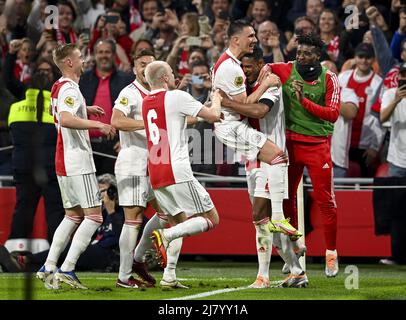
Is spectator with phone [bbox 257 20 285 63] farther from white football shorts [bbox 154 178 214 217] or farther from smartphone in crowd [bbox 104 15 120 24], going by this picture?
white football shorts [bbox 154 178 214 217]

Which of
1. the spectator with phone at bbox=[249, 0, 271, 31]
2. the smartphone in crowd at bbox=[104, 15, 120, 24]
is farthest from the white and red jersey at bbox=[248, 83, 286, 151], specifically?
the smartphone in crowd at bbox=[104, 15, 120, 24]

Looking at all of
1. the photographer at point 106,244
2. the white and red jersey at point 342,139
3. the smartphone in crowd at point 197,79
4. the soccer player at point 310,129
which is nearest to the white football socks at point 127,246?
the soccer player at point 310,129

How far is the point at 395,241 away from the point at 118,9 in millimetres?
6250

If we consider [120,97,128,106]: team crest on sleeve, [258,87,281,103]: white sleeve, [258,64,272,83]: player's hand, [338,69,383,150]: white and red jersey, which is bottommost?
[338,69,383,150]: white and red jersey

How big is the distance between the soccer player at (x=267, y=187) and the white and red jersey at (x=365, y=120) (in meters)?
3.57

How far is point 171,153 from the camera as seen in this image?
948 centimetres

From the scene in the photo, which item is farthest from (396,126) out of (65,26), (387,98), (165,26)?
A: (65,26)

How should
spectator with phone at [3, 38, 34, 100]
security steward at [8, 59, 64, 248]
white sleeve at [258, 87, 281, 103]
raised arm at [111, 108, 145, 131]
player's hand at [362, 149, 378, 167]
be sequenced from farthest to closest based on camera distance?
spectator with phone at [3, 38, 34, 100]
player's hand at [362, 149, 378, 167]
security steward at [8, 59, 64, 248]
white sleeve at [258, 87, 281, 103]
raised arm at [111, 108, 145, 131]

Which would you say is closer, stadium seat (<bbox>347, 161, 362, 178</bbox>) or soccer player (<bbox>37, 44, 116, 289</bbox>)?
soccer player (<bbox>37, 44, 116, 289</bbox>)

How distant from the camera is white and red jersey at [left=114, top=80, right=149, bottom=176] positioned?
10.0 m

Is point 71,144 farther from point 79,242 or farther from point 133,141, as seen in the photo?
point 79,242

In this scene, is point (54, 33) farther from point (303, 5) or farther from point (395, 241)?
point (395, 241)
